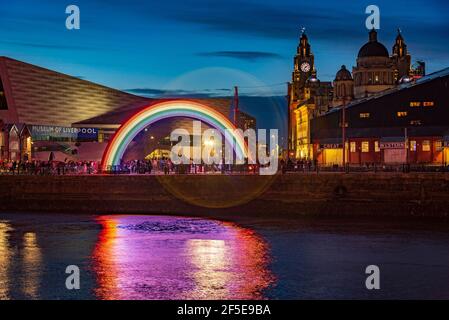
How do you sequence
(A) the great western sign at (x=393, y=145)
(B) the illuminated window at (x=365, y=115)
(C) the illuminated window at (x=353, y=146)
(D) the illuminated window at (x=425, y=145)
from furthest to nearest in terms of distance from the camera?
(C) the illuminated window at (x=353, y=146) → (B) the illuminated window at (x=365, y=115) → (D) the illuminated window at (x=425, y=145) → (A) the great western sign at (x=393, y=145)

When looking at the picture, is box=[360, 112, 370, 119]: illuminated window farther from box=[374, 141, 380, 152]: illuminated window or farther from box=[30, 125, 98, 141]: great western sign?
box=[30, 125, 98, 141]: great western sign

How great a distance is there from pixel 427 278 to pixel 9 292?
17293 mm

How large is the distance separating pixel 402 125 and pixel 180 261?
217 ft

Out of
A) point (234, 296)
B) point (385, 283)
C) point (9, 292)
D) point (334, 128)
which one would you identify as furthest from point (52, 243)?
point (334, 128)

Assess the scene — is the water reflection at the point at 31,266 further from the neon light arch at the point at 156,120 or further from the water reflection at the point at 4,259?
the neon light arch at the point at 156,120

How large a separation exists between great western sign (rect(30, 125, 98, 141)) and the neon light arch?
44.3 metres

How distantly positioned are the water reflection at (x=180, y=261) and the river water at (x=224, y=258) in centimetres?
5

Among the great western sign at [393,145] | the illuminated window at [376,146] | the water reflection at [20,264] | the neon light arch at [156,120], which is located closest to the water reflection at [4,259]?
the water reflection at [20,264]

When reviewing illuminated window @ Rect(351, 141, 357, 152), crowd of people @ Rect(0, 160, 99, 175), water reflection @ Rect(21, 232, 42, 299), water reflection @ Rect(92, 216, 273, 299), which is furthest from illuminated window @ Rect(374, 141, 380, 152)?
water reflection @ Rect(21, 232, 42, 299)

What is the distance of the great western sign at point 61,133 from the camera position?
113 metres

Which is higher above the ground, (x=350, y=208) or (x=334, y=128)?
(x=334, y=128)

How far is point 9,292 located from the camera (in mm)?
28672

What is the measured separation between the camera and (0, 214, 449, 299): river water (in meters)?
29.0

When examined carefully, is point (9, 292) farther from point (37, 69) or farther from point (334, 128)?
point (37, 69)
